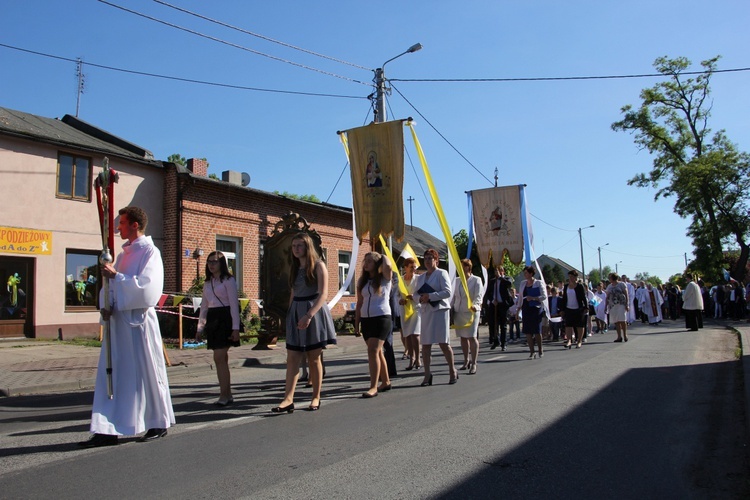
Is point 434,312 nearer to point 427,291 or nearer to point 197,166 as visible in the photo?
point 427,291

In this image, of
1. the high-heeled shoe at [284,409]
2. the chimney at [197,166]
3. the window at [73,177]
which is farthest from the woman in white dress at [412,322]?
the chimney at [197,166]

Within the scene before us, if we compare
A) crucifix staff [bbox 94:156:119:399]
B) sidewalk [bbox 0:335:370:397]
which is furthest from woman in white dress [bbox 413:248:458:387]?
sidewalk [bbox 0:335:370:397]

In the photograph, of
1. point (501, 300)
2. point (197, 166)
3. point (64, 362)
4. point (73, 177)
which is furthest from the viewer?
point (197, 166)

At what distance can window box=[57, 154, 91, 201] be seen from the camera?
1670 centimetres

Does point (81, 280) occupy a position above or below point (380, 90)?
below

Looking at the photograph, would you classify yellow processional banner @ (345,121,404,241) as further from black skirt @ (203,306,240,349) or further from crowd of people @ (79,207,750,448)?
black skirt @ (203,306,240,349)

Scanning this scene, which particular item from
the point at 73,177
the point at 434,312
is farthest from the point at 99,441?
the point at 73,177

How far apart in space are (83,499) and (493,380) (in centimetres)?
617

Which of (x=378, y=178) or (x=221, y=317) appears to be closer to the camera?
(x=221, y=317)

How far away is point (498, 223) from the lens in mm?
18922

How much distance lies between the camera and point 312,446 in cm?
506

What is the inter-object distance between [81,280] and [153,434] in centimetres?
1323

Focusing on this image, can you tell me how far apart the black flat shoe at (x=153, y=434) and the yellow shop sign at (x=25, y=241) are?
12183 millimetres

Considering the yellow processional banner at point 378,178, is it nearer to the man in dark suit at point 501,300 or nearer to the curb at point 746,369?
the man in dark suit at point 501,300
